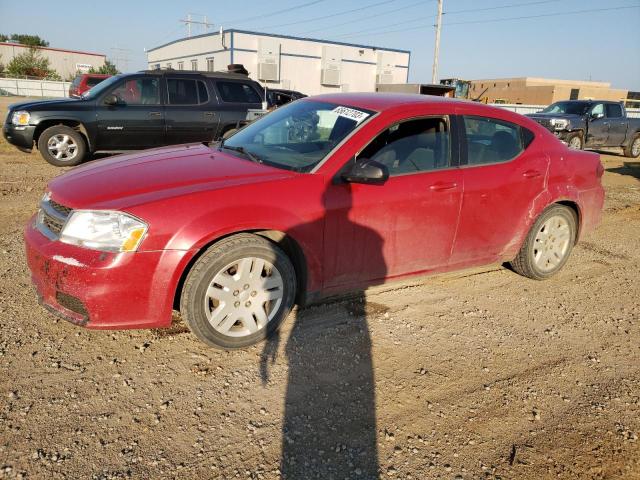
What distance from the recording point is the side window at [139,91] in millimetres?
8992

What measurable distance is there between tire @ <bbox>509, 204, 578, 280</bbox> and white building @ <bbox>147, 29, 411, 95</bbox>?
27.9 meters

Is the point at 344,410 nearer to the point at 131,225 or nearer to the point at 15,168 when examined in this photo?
the point at 131,225

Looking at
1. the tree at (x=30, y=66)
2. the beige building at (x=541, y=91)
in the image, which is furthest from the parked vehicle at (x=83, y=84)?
the tree at (x=30, y=66)

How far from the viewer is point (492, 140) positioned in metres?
4.16

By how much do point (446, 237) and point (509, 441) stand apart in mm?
1703

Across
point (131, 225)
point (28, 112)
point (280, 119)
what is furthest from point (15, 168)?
point (131, 225)

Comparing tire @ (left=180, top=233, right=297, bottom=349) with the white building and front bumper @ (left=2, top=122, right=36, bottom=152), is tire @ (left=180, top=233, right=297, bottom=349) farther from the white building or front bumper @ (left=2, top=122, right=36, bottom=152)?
the white building

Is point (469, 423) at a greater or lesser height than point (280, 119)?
lesser

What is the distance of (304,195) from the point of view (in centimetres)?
321

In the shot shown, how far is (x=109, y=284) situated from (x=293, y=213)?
1175mm

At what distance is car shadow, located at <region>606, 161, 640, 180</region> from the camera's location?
12211mm

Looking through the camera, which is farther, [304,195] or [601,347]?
[601,347]

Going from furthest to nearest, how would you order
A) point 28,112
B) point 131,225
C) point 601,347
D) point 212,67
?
point 212,67
point 28,112
point 601,347
point 131,225

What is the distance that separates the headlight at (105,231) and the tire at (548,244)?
3.39 m
